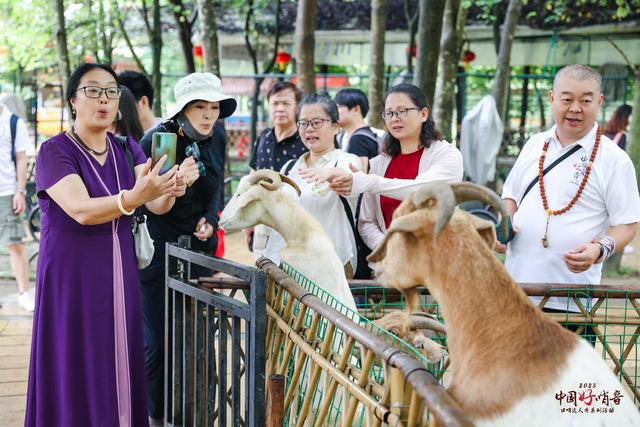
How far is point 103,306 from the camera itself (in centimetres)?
329

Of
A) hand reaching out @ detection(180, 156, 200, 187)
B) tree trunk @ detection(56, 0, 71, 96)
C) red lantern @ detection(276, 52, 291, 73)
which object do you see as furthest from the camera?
red lantern @ detection(276, 52, 291, 73)

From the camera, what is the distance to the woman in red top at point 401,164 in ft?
12.9

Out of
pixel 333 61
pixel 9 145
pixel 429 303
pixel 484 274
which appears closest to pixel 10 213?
pixel 9 145

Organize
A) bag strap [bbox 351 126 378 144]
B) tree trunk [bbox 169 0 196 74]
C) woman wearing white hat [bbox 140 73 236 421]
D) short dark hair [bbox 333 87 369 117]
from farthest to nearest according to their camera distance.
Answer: tree trunk [bbox 169 0 196 74], short dark hair [bbox 333 87 369 117], bag strap [bbox 351 126 378 144], woman wearing white hat [bbox 140 73 236 421]

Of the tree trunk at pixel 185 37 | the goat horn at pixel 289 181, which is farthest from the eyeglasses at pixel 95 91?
the tree trunk at pixel 185 37

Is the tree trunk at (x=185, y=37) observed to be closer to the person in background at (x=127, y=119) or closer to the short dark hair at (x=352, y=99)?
the short dark hair at (x=352, y=99)

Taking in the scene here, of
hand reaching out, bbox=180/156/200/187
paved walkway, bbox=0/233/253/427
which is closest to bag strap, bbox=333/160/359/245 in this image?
hand reaching out, bbox=180/156/200/187

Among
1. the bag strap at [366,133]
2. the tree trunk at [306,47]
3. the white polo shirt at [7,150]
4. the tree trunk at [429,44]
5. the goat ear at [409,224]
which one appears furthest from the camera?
the tree trunk at [306,47]

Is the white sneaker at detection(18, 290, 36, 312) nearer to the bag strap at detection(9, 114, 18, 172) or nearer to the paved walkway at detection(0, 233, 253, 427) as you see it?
the paved walkway at detection(0, 233, 253, 427)

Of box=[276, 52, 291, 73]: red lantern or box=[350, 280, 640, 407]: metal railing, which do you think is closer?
box=[350, 280, 640, 407]: metal railing

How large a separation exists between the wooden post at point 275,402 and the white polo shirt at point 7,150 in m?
4.93

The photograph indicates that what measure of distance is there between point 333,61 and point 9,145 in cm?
1418

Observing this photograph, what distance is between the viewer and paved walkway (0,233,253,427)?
462 centimetres

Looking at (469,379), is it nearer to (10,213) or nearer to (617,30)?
(10,213)
